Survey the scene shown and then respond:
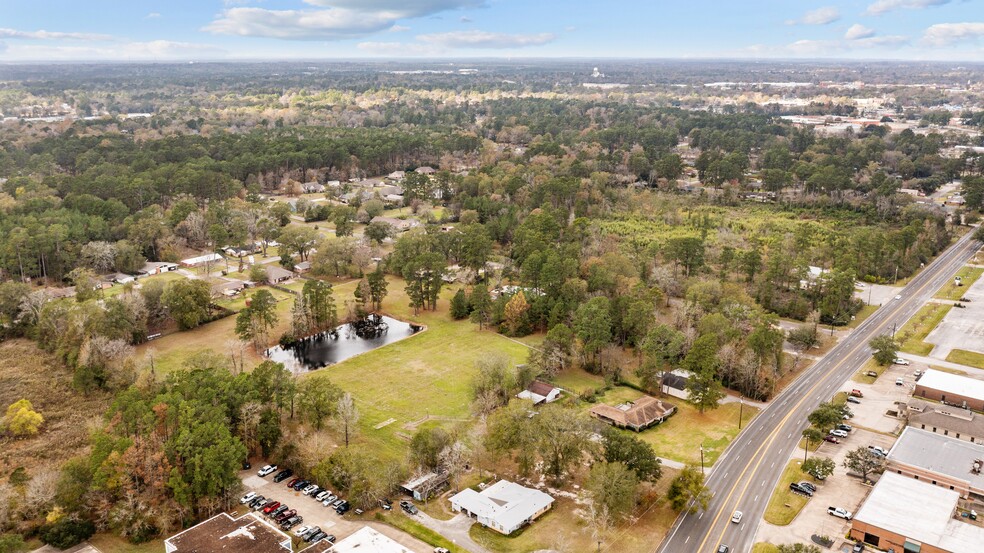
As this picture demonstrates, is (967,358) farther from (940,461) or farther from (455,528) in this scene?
(455,528)

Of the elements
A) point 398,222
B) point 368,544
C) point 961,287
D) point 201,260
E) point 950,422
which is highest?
point 398,222

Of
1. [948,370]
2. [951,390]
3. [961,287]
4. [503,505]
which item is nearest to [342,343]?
[503,505]

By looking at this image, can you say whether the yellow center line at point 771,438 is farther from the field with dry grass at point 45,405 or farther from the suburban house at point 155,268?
the suburban house at point 155,268

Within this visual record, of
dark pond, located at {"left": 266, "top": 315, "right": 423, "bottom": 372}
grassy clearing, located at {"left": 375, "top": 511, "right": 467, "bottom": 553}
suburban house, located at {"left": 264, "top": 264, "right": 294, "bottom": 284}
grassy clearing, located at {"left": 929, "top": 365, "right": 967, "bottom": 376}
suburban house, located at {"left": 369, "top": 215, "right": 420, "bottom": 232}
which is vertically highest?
suburban house, located at {"left": 369, "top": 215, "right": 420, "bottom": 232}

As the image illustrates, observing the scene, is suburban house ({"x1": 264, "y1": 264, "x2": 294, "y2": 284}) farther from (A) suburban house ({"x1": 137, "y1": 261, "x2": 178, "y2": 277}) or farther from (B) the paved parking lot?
(B) the paved parking lot

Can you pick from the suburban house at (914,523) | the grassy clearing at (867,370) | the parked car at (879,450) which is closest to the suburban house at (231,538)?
the suburban house at (914,523)

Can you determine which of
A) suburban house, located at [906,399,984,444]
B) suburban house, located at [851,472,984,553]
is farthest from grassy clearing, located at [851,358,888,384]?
suburban house, located at [851,472,984,553]

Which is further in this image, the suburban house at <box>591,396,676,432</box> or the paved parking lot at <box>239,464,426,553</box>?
the suburban house at <box>591,396,676,432</box>
